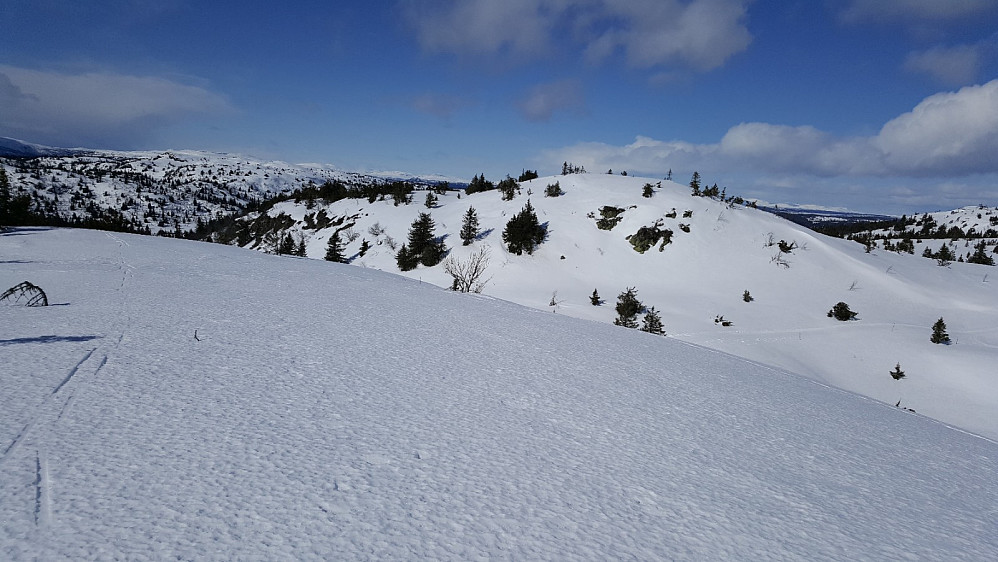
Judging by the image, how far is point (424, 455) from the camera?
7.75 ft

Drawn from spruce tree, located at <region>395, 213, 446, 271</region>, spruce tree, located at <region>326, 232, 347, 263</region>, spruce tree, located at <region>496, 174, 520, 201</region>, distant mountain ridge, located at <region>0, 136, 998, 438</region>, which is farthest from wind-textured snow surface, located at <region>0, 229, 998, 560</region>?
spruce tree, located at <region>496, 174, 520, 201</region>

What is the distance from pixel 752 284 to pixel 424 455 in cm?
3215

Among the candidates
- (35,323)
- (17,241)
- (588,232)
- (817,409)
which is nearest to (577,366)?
(817,409)

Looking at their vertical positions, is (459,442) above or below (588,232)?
below

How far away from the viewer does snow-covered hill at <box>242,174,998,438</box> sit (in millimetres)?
17750

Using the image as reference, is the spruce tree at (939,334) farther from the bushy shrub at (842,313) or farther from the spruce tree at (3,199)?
the spruce tree at (3,199)

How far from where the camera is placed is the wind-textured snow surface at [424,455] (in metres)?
1.71

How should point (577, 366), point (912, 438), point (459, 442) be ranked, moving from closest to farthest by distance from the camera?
point (459, 442), point (912, 438), point (577, 366)

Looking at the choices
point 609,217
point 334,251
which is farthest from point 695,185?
point 334,251

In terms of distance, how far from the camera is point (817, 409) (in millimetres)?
4332

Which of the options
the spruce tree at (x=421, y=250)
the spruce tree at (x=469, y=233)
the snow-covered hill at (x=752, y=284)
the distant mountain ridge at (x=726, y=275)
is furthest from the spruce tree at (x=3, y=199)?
the spruce tree at (x=469, y=233)

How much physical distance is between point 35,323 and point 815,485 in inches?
285

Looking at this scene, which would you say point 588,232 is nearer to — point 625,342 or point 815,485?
point 625,342

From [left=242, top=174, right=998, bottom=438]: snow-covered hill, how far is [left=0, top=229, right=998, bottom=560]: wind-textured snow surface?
1621 centimetres
